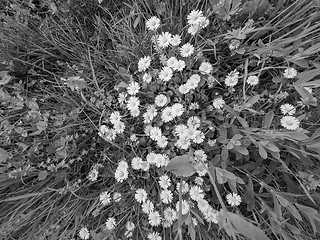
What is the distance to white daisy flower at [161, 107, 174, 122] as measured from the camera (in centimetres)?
100

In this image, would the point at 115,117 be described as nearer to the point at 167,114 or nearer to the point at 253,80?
the point at 167,114

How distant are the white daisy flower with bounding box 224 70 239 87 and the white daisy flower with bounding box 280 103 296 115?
17 centimetres

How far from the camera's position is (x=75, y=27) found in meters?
1.22

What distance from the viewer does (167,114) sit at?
101 cm

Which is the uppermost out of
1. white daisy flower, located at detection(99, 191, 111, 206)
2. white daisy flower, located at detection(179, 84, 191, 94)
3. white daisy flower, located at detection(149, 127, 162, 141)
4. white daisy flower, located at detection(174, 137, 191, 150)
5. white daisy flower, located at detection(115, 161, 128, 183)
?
white daisy flower, located at detection(179, 84, 191, 94)

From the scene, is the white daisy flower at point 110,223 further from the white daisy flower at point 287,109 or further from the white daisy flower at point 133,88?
the white daisy flower at point 287,109

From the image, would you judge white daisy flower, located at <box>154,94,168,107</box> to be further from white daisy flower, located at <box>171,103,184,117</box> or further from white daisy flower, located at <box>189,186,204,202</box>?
white daisy flower, located at <box>189,186,204,202</box>

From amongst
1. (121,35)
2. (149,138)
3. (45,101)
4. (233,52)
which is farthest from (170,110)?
(45,101)

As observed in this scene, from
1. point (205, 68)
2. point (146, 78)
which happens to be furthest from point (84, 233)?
point (205, 68)

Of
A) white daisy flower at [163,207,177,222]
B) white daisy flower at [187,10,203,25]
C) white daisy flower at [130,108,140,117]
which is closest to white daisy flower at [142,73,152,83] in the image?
white daisy flower at [130,108,140,117]

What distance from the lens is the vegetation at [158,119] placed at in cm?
98

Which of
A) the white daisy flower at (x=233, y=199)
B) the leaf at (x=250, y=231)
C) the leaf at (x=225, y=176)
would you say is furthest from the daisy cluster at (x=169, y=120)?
the leaf at (x=250, y=231)

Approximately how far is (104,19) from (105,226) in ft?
2.57

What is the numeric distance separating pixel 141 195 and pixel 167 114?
287 mm
